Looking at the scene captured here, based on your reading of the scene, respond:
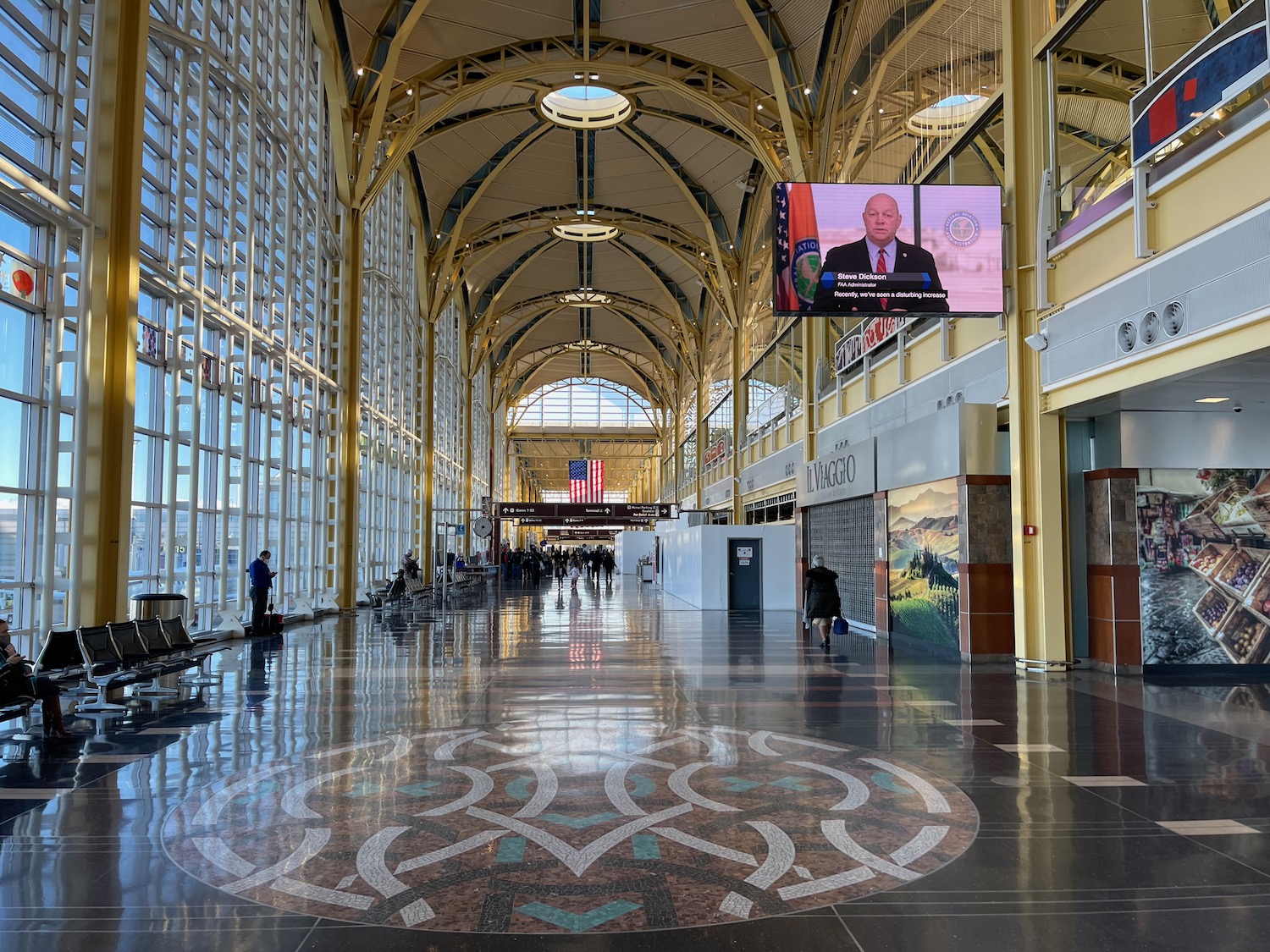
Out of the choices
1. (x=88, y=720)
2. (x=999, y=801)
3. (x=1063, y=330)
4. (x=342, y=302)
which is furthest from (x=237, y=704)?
(x=342, y=302)

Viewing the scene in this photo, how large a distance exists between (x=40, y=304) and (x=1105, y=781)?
12321 millimetres

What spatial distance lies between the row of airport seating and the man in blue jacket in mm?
7038

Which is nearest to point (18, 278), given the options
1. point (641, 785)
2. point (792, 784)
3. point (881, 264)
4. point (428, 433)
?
point (641, 785)

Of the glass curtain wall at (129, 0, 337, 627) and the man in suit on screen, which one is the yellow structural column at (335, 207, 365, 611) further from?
the man in suit on screen

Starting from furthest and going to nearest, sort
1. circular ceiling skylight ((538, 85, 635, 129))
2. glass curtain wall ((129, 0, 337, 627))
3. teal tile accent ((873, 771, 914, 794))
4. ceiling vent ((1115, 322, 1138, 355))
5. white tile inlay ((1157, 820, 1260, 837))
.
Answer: circular ceiling skylight ((538, 85, 635, 129)) → glass curtain wall ((129, 0, 337, 627)) → ceiling vent ((1115, 322, 1138, 355)) → teal tile accent ((873, 771, 914, 794)) → white tile inlay ((1157, 820, 1260, 837))

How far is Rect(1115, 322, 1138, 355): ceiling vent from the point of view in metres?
10.5

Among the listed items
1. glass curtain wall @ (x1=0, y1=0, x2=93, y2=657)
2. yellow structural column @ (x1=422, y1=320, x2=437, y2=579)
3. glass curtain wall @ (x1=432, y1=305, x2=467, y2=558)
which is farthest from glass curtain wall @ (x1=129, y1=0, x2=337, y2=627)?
glass curtain wall @ (x1=432, y1=305, x2=467, y2=558)

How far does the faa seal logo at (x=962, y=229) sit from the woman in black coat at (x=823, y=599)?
5451 mm

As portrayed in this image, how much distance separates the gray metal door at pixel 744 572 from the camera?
82.8ft

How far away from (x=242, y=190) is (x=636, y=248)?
95.7 ft

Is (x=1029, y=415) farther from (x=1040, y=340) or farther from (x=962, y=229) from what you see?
(x=962, y=229)

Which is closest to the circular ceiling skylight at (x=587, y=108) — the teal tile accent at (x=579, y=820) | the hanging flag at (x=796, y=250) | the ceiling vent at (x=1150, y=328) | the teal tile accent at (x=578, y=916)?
the hanging flag at (x=796, y=250)

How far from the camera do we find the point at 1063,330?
1221 cm

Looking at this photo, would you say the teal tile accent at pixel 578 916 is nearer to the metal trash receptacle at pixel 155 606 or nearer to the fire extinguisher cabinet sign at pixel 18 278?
the metal trash receptacle at pixel 155 606
